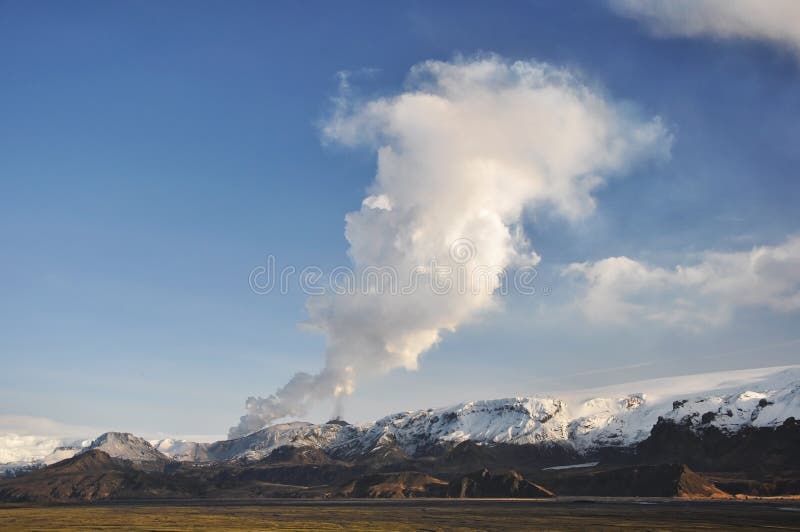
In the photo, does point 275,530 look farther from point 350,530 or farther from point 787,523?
point 787,523

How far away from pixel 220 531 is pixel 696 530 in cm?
13075

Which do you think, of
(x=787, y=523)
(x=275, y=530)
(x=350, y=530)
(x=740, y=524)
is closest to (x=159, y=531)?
(x=275, y=530)

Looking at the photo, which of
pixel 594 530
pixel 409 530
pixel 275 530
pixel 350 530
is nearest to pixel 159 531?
pixel 275 530

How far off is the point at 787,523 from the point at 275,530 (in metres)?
148

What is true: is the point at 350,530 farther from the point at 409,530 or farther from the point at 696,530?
the point at 696,530

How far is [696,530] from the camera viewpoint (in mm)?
179250

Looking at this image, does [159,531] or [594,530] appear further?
[159,531]

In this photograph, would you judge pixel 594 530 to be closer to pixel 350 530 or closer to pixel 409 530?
pixel 409 530

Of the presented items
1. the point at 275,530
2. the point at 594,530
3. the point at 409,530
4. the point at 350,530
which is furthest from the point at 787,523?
the point at 275,530

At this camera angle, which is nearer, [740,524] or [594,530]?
[594,530]

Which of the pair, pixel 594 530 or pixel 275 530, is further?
pixel 275 530

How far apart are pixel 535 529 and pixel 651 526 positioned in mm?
33944

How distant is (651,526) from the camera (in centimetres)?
19212

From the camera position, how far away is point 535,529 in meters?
188
